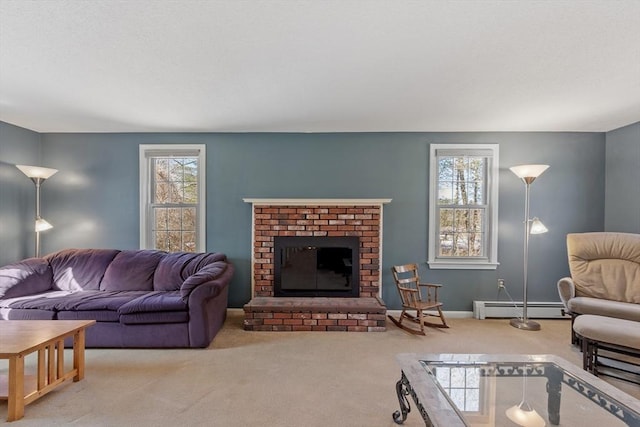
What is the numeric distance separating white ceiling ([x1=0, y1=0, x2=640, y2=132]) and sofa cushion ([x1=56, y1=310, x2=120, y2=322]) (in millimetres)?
2074

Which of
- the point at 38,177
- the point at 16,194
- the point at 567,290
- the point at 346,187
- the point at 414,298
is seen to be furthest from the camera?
the point at 346,187

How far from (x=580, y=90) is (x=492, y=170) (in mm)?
1365

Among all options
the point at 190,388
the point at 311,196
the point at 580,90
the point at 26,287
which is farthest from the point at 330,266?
the point at 26,287

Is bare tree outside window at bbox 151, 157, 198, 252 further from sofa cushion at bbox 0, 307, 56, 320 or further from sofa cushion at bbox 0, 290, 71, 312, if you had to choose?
sofa cushion at bbox 0, 307, 56, 320

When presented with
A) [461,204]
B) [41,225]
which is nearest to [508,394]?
[461,204]

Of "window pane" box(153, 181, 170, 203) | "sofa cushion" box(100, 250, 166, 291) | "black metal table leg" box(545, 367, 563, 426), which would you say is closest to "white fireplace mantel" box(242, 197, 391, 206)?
"window pane" box(153, 181, 170, 203)

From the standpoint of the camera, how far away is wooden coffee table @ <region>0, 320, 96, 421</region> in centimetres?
180

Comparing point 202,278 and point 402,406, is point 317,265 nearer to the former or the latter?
point 202,278

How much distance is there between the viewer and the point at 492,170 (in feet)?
12.4

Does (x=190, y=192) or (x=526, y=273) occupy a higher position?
(x=190, y=192)

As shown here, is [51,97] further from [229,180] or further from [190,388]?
[190,388]

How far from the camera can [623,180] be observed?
3.51 m

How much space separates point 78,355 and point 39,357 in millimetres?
331

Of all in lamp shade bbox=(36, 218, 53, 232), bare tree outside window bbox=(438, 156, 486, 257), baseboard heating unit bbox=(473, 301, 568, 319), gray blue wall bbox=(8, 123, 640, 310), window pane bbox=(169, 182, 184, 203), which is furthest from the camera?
window pane bbox=(169, 182, 184, 203)
